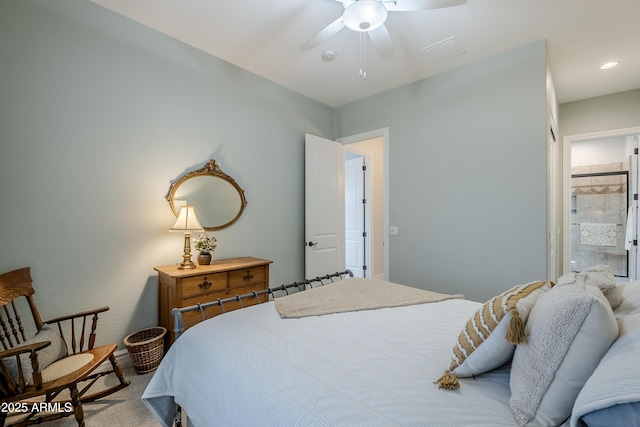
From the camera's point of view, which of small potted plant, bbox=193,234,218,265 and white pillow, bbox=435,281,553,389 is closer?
white pillow, bbox=435,281,553,389

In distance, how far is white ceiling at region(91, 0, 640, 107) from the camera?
2.14 m

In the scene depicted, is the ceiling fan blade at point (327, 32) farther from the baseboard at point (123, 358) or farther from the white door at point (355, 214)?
the white door at point (355, 214)

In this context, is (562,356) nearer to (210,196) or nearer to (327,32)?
(327,32)

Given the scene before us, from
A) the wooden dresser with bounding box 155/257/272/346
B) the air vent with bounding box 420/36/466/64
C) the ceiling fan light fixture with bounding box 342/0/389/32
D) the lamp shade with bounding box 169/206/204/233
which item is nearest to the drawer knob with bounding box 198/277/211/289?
the wooden dresser with bounding box 155/257/272/346

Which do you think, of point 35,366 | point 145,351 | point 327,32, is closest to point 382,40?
point 327,32

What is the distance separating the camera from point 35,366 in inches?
53.6

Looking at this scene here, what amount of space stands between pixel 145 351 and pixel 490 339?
2305 mm

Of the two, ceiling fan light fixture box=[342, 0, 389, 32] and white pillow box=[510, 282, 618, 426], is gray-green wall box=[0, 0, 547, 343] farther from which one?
white pillow box=[510, 282, 618, 426]

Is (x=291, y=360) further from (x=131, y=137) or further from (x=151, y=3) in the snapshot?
(x=151, y=3)

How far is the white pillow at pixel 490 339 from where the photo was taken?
895 mm

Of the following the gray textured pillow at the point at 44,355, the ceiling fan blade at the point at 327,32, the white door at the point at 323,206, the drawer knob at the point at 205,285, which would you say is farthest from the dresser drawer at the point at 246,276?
the ceiling fan blade at the point at 327,32

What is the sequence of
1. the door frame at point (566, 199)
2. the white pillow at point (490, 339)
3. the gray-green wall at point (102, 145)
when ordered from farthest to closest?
the door frame at point (566, 199) → the gray-green wall at point (102, 145) → the white pillow at point (490, 339)

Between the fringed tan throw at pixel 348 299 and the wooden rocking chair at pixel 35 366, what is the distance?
44.4 inches

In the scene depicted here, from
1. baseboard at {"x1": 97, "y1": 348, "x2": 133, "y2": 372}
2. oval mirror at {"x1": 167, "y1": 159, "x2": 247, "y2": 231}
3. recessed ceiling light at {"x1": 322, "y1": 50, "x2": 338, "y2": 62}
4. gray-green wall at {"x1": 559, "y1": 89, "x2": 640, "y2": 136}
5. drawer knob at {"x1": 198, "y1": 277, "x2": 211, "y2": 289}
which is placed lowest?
baseboard at {"x1": 97, "y1": 348, "x2": 133, "y2": 372}
